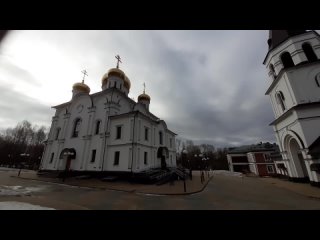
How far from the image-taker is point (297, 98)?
1391 centimetres

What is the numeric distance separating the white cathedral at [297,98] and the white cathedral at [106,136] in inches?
545

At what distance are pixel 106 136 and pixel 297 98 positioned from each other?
65.8 ft

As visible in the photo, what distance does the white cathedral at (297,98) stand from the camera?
41.8ft

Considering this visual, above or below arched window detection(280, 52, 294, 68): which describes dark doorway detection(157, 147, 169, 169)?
below

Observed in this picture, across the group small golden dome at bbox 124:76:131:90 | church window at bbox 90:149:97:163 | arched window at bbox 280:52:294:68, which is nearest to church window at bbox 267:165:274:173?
arched window at bbox 280:52:294:68

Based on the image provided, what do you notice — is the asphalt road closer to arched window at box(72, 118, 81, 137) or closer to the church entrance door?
the church entrance door

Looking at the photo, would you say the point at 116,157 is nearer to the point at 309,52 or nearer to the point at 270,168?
the point at 309,52

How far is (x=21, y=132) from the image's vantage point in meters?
51.7

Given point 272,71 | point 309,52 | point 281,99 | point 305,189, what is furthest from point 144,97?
point 305,189

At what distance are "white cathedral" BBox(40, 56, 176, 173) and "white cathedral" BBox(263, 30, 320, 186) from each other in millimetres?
13854

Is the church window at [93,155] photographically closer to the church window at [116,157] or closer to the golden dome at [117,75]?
the church window at [116,157]

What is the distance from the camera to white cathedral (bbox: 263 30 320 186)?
1273 centimetres

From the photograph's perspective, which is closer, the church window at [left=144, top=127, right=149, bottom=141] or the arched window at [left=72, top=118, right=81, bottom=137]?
the church window at [left=144, top=127, right=149, bottom=141]
